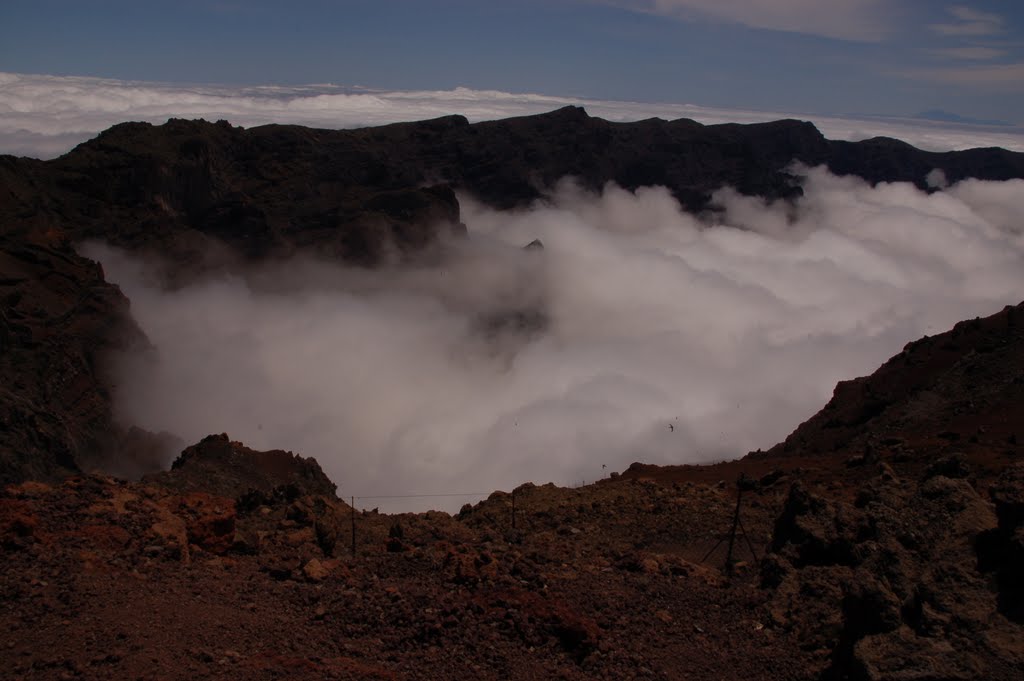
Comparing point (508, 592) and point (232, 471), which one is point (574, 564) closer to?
point (508, 592)

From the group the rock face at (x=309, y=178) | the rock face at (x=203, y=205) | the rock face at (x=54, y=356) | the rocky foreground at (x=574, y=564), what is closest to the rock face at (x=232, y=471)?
the rocky foreground at (x=574, y=564)

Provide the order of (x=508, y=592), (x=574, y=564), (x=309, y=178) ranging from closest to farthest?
(x=508, y=592) → (x=574, y=564) → (x=309, y=178)

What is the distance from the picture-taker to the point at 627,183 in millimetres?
199875

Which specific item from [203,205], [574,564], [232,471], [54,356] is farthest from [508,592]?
[203,205]

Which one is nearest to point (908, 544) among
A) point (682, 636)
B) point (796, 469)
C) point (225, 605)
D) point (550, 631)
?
point (682, 636)

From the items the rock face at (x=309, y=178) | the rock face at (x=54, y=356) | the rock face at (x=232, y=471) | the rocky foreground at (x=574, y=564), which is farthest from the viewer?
the rock face at (x=309, y=178)

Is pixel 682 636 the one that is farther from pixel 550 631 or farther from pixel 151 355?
pixel 151 355

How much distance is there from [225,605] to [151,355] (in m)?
48.0

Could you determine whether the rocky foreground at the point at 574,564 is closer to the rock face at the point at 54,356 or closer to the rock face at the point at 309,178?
the rock face at the point at 54,356

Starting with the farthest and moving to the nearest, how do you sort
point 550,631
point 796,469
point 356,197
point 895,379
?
point 356,197
point 895,379
point 796,469
point 550,631

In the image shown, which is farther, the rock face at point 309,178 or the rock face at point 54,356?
the rock face at point 309,178

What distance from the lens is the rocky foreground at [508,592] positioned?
9.74 meters

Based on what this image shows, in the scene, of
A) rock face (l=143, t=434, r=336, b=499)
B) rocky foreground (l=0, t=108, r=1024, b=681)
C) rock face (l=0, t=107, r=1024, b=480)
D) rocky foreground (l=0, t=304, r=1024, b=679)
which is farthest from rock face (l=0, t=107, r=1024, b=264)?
rocky foreground (l=0, t=304, r=1024, b=679)

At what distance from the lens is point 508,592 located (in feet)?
38.8
